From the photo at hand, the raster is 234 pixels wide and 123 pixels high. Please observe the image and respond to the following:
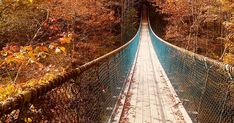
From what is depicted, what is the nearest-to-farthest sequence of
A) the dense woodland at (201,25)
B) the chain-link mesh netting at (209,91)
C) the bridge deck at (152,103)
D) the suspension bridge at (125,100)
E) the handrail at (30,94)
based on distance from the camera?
the handrail at (30,94) → the suspension bridge at (125,100) → the chain-link mesh netting at (209,91) → the bridge deck at (152,103) → the dense woodland at (201,25)

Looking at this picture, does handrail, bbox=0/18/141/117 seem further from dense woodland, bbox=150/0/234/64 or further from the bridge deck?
dense woodland, bbox=150/0/234/64

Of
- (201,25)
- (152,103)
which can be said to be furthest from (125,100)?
(201,25)

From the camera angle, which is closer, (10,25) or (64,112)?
(64,112)

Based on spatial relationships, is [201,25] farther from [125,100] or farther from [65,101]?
[65,101]

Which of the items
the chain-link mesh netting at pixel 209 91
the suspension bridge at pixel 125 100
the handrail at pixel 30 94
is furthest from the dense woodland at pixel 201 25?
the handrail at pixel 30 94

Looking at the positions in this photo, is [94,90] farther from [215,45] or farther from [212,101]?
[215,45]

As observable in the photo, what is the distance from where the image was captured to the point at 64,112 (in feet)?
6.97

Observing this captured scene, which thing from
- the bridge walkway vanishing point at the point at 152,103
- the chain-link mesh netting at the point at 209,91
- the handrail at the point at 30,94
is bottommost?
the bridge walkway vanishing point at the point at 152,103

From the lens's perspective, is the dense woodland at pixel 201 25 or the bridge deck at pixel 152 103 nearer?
the bridge deck at pixel 152 103

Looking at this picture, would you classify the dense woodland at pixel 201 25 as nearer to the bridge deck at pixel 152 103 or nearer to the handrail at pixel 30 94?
the bridge deck at pixel 152 103

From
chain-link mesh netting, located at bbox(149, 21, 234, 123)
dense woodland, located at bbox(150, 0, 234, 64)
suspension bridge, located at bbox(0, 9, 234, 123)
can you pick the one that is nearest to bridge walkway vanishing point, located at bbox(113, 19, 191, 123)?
suspension bridge, located at bbox(0, 9, 234, 123)

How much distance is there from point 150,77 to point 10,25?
5.25 m

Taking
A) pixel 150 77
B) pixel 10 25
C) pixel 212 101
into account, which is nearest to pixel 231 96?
pixel 212 101

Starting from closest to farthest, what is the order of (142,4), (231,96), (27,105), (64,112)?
(27,105) < (64,112) < (231,96) < (142,4)
